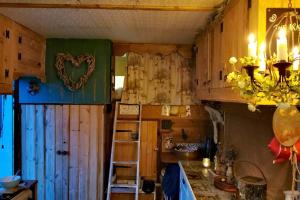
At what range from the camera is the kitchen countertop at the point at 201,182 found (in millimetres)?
2242

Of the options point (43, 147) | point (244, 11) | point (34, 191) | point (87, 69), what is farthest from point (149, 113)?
point (244, 11)

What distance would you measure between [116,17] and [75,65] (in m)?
1.27

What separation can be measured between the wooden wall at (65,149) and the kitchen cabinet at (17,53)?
567mm

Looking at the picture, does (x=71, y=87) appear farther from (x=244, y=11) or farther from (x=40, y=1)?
(x=244, y=11)

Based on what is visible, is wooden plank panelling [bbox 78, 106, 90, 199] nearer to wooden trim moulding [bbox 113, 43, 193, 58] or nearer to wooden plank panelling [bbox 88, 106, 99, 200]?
wooden plank panelling [bbox 88, 106, 99, 200]

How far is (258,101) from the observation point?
136 centimetres

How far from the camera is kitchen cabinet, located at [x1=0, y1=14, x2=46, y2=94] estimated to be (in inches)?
102

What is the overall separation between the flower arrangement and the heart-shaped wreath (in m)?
2.59

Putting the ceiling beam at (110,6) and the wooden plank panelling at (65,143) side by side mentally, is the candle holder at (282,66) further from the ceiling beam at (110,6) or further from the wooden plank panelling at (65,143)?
the wooden plank panelling at (65,143)

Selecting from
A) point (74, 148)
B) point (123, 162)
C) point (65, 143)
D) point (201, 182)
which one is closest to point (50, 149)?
point (65, 143)

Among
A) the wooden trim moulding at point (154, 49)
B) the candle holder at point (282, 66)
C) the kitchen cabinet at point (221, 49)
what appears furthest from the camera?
the wooden trim moulding at point (154, 49)

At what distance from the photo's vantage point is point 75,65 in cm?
364

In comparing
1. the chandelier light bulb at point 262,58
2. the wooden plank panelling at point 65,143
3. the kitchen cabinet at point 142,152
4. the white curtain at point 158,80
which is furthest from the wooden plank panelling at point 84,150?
the chandelier light bulb at point 262,58

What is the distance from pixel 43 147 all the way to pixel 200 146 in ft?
6.80
